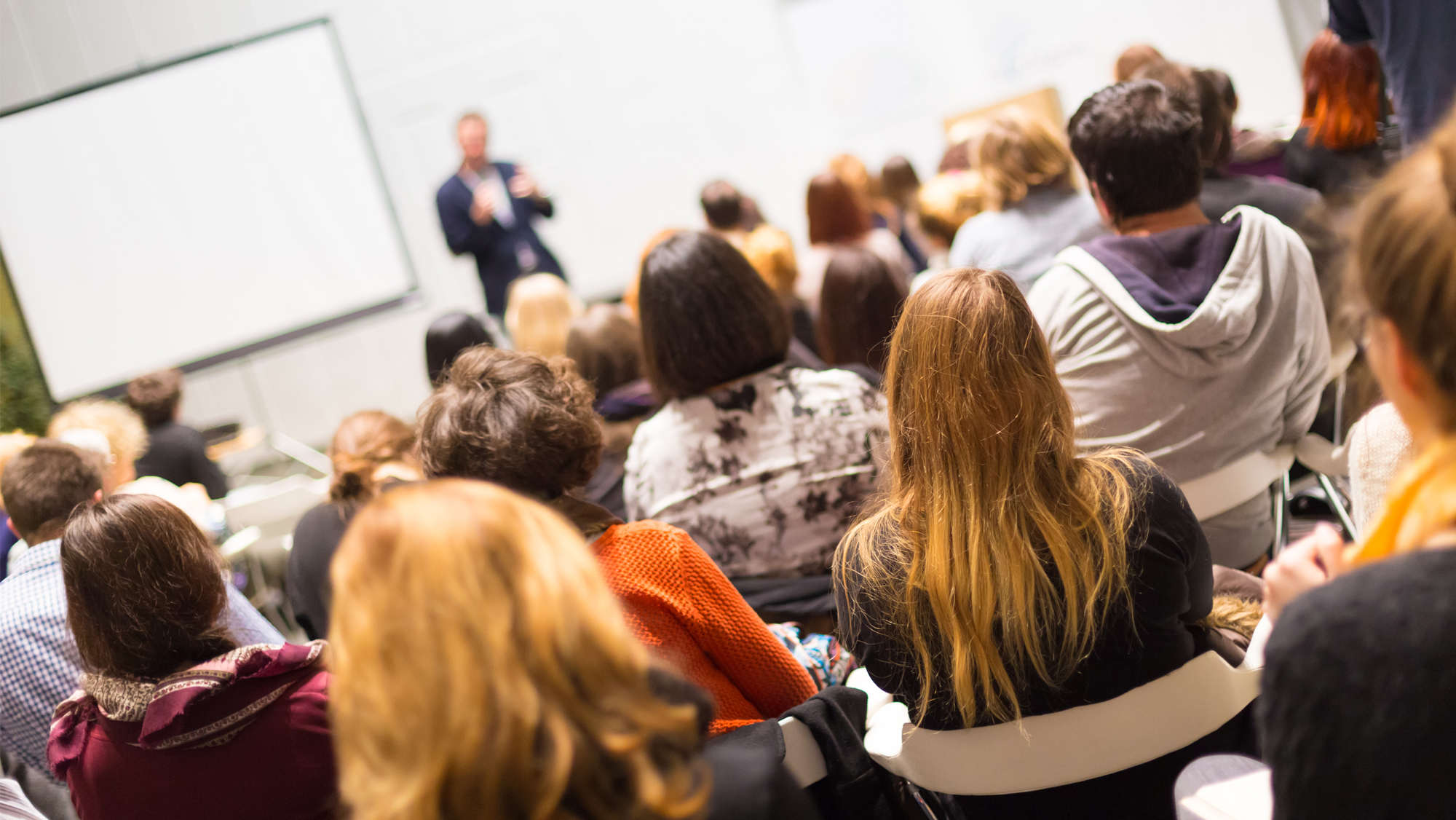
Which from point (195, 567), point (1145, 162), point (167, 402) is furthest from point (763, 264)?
point (195, 567)

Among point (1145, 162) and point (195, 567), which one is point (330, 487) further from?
point (1145, 162)

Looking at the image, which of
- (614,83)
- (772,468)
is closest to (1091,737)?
(772,468)

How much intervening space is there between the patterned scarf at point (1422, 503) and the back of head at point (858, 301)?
2.03 meters

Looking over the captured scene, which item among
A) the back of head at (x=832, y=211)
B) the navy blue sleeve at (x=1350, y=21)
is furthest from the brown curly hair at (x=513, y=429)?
the back of head at (x=832, y=211)

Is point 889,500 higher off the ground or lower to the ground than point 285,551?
higher

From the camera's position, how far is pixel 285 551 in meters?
4.75

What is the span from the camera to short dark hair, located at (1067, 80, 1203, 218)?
2195 millimetres

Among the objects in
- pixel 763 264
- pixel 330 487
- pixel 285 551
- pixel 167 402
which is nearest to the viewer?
pixel 330 487

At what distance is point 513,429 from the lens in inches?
65.9

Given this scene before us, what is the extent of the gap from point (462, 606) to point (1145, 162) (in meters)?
1.84

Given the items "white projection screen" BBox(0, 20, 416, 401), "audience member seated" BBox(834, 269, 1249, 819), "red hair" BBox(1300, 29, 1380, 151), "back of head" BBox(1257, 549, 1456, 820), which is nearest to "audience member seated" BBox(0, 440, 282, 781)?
"audience member seated" BBox(834, 269, 1249, 819)

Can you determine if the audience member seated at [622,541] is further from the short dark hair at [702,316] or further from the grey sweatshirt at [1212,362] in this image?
the grey sweatshirt at [1212,362]

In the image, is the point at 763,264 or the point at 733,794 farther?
the point at 763,264

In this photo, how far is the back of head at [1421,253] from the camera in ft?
2.55
